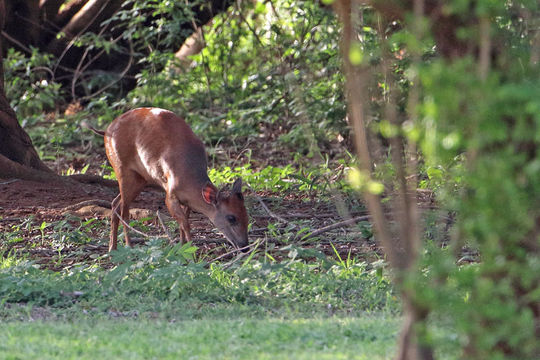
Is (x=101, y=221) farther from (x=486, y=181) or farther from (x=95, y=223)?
(x=486, y=181)

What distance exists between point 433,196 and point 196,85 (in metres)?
7.24

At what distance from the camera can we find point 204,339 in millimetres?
4922

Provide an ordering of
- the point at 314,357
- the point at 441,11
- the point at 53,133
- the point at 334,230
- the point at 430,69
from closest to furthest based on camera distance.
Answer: the point at 430,69 → the point at 441,11 → the point at 314,357 → the point at 334,230 → the point at 53,133

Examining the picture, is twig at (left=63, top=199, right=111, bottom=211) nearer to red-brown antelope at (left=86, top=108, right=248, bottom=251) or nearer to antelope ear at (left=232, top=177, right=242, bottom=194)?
red-brown antelope at (left=86, top=108, right=248, bottom=251)

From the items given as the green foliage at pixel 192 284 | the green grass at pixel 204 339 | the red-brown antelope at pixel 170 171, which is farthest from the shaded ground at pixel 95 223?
the green grass at pixel 204 339

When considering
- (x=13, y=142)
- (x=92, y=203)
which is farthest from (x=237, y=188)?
(x=13, y=142)

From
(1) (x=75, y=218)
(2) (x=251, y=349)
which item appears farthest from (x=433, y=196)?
(2) (x=251, y=349)

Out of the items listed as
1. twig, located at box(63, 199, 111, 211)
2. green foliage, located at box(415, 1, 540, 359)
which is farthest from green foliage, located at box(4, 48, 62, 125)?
green foliage, located at box(415, 1, 540, 359)

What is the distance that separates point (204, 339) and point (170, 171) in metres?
4.05

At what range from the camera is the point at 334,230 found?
8945mm

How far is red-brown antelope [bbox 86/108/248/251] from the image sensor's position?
8.54 meters

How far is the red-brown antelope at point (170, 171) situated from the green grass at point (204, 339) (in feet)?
9.72

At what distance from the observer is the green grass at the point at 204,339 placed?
4.58 metres

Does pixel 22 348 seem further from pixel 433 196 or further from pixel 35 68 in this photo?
pixel 35 68
